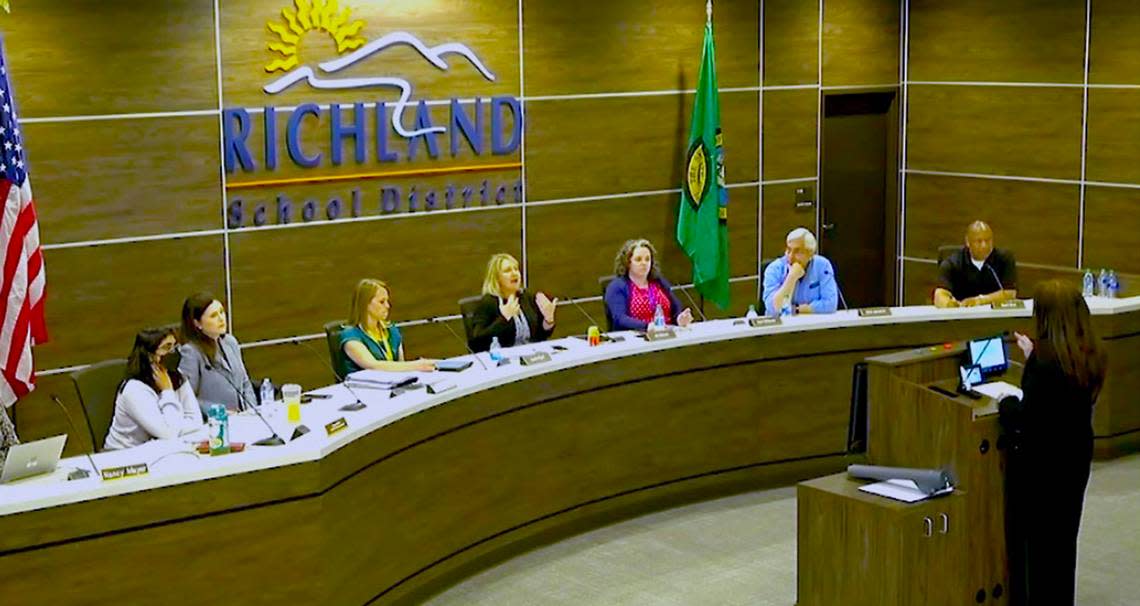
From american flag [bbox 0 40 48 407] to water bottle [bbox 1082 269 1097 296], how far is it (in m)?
5.30

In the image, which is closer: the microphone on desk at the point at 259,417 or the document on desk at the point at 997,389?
the microphone on desk at the point at 259,417

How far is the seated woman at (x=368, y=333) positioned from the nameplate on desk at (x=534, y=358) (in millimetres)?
425

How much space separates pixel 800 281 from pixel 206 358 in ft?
10.1

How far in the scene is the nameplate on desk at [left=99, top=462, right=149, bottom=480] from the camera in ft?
16.1

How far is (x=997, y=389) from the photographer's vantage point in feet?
19.6

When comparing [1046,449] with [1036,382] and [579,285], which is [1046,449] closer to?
[1036,382]

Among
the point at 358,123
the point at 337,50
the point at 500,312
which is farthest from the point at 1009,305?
the point at 337,50

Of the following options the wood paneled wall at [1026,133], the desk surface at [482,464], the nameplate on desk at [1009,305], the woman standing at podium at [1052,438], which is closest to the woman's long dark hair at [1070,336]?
the woman standing at podium at [1052,438]

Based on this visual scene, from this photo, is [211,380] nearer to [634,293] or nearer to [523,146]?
[634,293]

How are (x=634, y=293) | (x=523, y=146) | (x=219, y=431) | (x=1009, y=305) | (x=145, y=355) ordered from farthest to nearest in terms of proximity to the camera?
(x=523, y=146) < (x=1009, y=305) < (x=634, y=293) < (x=145, y=355) < (x=219, y=431)

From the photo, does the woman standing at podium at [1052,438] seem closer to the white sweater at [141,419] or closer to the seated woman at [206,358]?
the white sweater at [141,419]

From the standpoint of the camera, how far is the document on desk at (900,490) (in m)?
5.58

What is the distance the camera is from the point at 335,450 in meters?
5.43

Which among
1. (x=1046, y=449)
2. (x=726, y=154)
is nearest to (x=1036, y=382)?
(x=1046, y=449)
